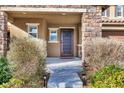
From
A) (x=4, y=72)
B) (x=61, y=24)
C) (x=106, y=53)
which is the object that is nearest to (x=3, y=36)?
(x=4, y=72)

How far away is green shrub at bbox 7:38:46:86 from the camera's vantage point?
10.1 meters

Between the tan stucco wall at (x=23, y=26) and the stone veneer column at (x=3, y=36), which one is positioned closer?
the stone veneer column at (x=3, y=36)

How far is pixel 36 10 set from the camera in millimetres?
15375

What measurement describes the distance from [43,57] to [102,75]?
2.53 m

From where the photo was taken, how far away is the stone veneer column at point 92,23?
14742mm

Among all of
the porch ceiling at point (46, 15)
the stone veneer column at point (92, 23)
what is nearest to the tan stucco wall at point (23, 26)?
the porch ceiling at point (46, 15)

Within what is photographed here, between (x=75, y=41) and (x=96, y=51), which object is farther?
(x=75, y=41)

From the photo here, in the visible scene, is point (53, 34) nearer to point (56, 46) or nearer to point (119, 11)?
point (56, 46)

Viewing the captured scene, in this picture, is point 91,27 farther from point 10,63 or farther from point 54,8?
point 10,63

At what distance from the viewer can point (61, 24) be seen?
24141 millimetres

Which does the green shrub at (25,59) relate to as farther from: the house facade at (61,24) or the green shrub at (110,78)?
the house facade at (61,24)

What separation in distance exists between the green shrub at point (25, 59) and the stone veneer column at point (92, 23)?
14.8 feet
